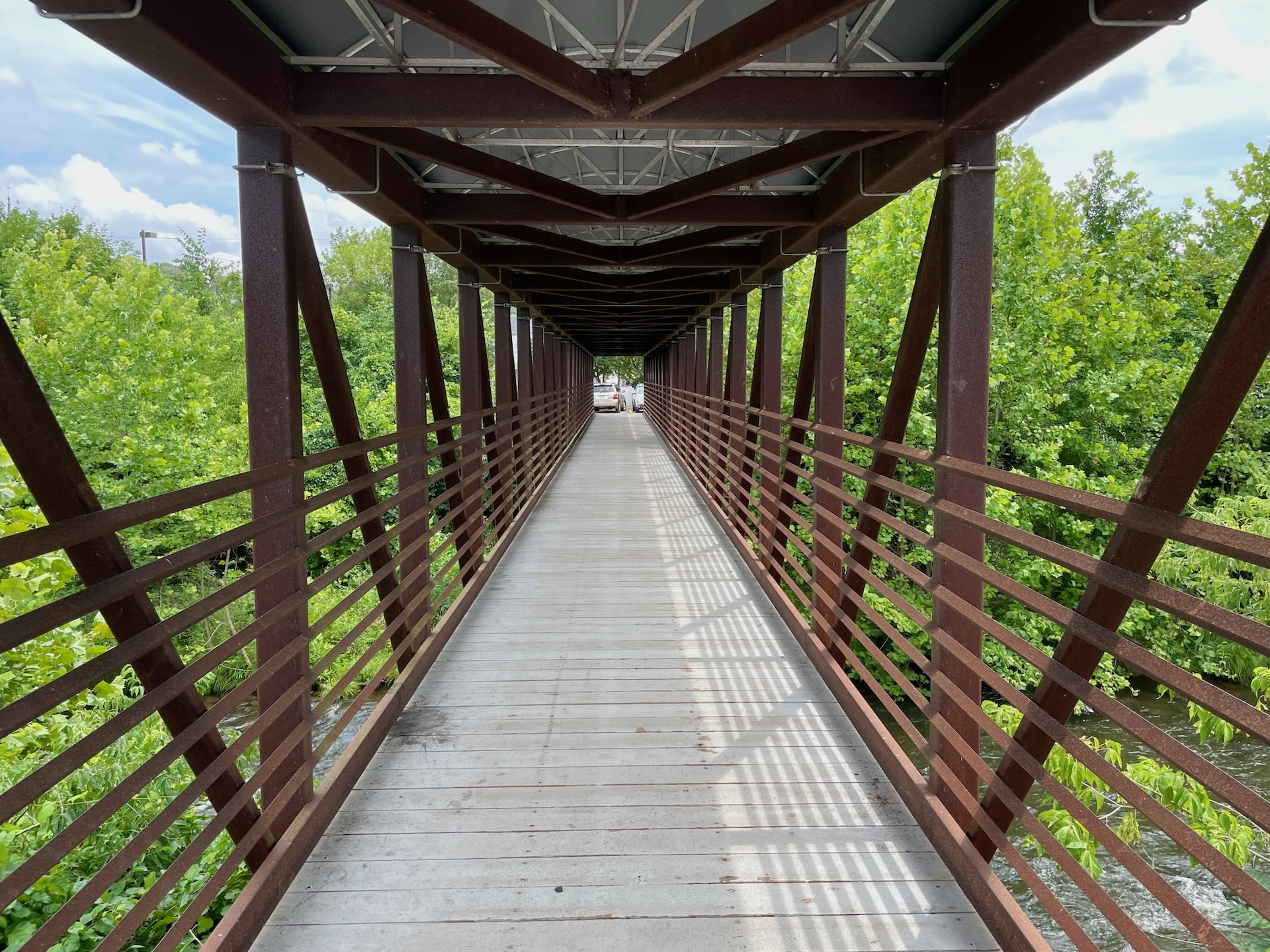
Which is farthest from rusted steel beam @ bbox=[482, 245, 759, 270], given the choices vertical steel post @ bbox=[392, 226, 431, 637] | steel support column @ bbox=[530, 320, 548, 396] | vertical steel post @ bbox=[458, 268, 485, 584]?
steel support column @ bbox=[530, 320, 548, 396]

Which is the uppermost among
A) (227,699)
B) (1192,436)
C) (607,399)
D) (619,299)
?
(619,299)

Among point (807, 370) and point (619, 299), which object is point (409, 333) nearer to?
point (807, 370)

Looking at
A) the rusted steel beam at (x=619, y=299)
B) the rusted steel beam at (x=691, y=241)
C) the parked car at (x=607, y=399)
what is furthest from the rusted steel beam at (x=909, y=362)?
the parked car at (x=607, y=399)

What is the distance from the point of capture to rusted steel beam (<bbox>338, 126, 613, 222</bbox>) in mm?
3534

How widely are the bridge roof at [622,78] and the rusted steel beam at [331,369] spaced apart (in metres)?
0.42

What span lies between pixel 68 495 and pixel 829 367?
4.05 metres

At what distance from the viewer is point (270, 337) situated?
2916mm

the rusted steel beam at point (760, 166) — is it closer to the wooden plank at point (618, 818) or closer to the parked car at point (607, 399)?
the wooden plank at point (618, 818)

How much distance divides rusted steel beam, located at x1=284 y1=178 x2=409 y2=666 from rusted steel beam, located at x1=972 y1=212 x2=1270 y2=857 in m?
2.55

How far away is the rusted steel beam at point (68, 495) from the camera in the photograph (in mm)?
1632

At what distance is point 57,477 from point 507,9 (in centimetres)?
239

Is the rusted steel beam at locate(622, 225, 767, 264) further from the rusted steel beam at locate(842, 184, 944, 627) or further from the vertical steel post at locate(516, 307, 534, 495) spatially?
the rusted steel beam at locate(842, 184, 944, 627)

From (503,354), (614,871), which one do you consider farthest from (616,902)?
(503,354)

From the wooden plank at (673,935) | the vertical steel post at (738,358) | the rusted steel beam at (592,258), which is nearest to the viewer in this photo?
the wooden plank at (673,935)
